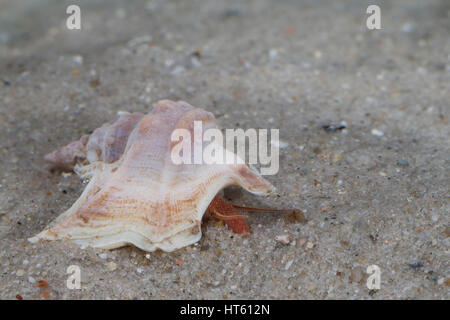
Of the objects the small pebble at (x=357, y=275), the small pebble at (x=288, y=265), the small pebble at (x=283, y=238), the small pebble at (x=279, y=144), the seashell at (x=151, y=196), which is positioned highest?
the small pebble at (x=279, y=144)

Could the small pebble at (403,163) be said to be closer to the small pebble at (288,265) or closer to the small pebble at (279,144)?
the small pebble at (279,144)

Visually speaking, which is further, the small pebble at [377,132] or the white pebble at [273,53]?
the white pebble at [273,53]

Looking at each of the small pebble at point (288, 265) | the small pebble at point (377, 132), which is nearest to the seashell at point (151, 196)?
the small pebble at point (288, 265)

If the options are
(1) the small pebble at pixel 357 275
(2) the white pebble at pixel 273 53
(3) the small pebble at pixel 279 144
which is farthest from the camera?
(2) the white pebble at pixel 273 53

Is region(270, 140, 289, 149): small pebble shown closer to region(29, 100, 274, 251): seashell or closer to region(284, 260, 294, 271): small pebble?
region(29, 100, 274, 251): seashell

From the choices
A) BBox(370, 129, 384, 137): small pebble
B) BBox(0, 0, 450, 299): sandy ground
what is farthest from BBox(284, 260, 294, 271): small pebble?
BBox(370, 129, 384, 137): small pebble

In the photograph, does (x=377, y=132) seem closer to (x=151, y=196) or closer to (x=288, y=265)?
(x=288, y=265)

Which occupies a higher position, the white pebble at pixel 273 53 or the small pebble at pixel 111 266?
the white pebble at pixel 273 53

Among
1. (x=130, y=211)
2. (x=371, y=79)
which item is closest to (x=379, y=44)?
(x=371, y=79)
